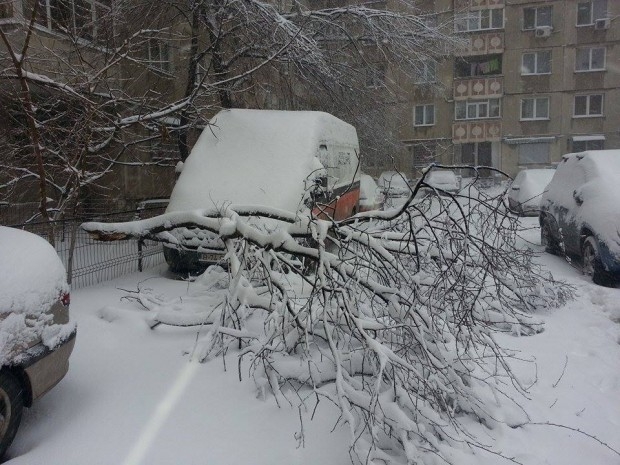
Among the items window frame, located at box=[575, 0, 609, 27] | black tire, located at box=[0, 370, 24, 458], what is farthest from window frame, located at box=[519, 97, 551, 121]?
black tire, located at box=[0, 370, 24, 458]

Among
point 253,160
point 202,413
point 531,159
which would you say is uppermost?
point 531,159

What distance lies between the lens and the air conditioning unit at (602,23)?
30395 mm

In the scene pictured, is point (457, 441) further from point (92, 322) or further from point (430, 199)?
point (92, 322)

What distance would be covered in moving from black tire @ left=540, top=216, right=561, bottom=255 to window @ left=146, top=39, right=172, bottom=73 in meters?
7.72

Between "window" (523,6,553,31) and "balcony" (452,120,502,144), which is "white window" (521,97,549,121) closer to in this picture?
"balcony" (452,120,502,144)

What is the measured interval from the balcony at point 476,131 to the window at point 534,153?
5.69 feet

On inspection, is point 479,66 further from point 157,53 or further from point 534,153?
point 157,53

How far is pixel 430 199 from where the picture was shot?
14.4 ft

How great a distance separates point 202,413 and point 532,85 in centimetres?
3364

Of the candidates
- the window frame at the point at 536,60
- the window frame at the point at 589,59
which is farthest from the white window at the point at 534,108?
the window frame at the point at 589,59

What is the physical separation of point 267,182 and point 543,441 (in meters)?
4.68

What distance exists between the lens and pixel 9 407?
3037 millimetres

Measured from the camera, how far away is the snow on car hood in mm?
3088

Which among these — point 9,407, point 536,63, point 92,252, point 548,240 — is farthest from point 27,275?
point 536,63
